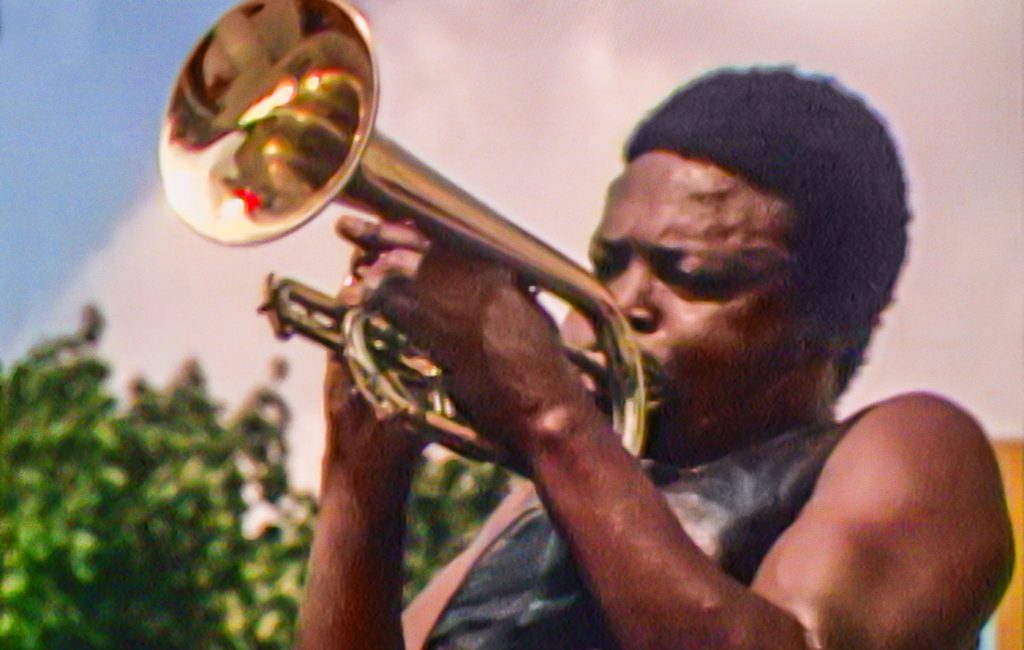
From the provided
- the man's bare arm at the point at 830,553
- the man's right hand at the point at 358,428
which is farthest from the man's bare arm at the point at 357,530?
the man's bare arm at the point at 830,553

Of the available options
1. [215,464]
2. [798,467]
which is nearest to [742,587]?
[798,467]

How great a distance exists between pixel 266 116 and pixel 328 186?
0.21 metres

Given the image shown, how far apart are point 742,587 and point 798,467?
21 centimetres

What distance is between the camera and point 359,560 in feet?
6.19

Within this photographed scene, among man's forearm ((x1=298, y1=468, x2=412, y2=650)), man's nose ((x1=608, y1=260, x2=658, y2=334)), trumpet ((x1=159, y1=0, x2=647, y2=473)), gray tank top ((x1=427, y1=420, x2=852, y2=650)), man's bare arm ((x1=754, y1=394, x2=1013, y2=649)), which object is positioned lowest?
man's bare arm ((x1=754, y1=394, x2=1013, y2=649))

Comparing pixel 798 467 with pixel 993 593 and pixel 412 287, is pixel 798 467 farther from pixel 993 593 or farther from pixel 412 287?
pixel 412 287

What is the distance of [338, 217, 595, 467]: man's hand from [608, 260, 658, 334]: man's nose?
0.13 metres

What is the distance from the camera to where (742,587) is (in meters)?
1.57

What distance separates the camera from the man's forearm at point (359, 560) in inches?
73.9

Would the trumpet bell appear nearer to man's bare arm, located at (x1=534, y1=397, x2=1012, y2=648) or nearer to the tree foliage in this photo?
man's bare arm, located at (x1=534, y1=397, x2=1012, y2=648)

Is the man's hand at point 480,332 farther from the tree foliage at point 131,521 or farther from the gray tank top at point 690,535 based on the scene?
the tree foliage at point 131,521

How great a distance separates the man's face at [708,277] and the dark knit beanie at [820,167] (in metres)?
0.02

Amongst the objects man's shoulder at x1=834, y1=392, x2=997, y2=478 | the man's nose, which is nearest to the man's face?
the man's nose

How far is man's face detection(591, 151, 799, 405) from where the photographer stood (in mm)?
1791
